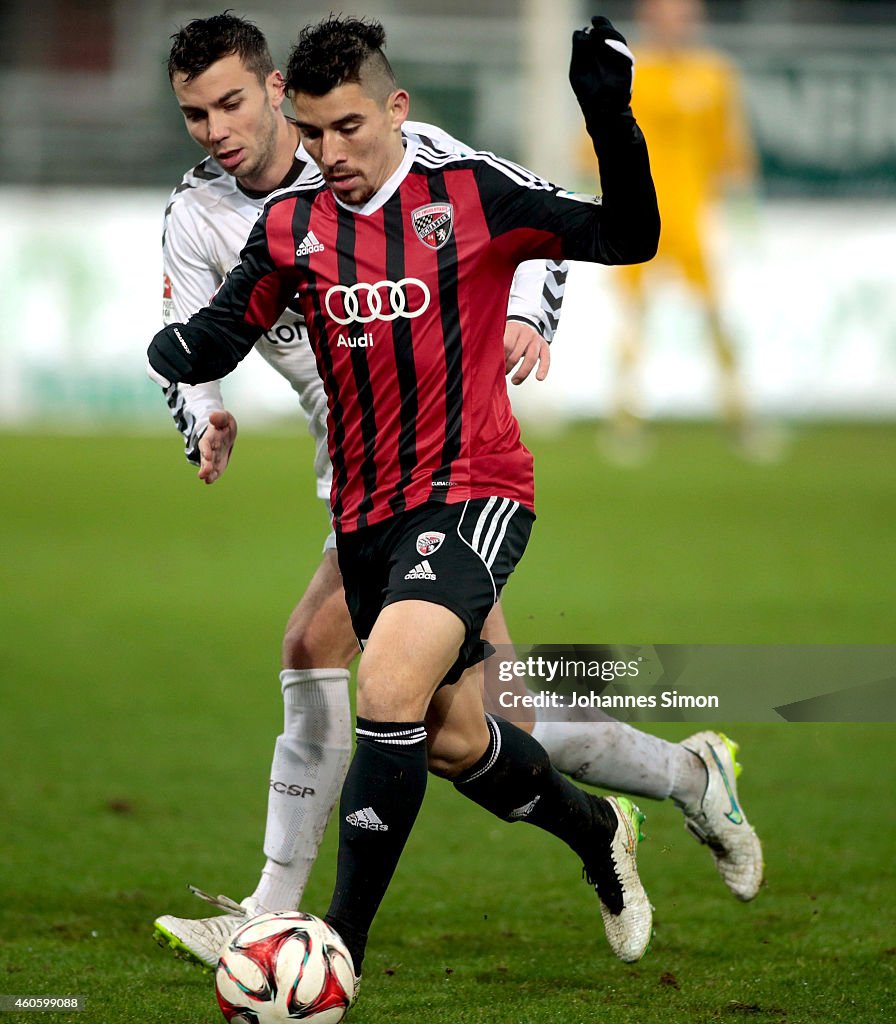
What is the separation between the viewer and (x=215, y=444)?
3.83 m

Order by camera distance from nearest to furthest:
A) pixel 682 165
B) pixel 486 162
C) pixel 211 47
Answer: pixel 486 162 < pixel 211 47 < pixel 682 165

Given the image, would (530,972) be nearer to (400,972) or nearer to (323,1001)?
(400,972)

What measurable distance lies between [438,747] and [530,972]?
0.54 meters

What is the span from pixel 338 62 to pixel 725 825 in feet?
6.68

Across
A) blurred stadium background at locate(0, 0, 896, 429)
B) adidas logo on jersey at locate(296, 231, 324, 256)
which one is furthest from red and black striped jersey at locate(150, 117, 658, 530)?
blurred stadium background at locate(0, 0, 896, 429)

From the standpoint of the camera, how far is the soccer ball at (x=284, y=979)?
3055mm

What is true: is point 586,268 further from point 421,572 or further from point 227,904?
point 421,572

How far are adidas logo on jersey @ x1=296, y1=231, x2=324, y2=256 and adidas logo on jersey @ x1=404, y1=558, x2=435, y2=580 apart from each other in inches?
28.0

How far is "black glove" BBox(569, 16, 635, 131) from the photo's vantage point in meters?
3.15

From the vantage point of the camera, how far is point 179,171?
1748 cm

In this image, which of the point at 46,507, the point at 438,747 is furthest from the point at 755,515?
the point at 438,747

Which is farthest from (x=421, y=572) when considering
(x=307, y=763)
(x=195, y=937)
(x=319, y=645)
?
(x=195, y=937)

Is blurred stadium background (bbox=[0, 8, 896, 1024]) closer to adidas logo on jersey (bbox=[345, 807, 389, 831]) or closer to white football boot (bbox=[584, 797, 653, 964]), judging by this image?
white football boot (bbox=[584, 797, 653, 964])

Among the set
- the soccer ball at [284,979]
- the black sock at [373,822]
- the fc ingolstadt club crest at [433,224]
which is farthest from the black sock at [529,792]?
the fc ingolstadt club crest at [433,224]
